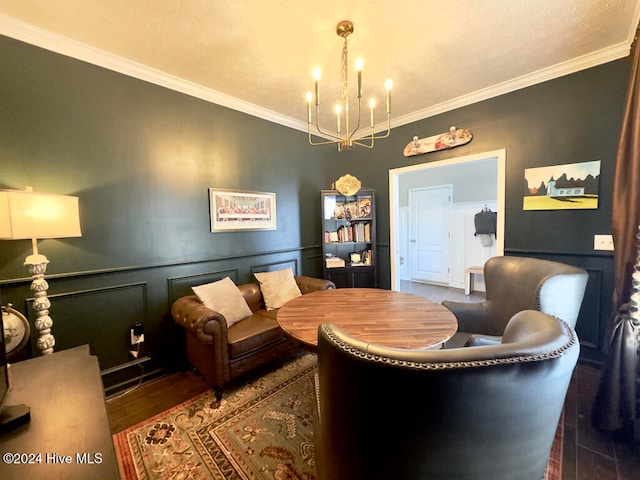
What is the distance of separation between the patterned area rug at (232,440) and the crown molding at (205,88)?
103 inches

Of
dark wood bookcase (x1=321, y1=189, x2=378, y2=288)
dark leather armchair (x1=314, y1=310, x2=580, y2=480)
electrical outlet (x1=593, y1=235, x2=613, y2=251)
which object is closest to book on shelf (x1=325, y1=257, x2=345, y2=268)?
dark wood bookcase (x1=321, y1=189, x2=378, y2=288)

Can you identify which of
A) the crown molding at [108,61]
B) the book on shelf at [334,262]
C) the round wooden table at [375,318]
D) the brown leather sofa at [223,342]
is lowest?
the brown leather sofa at [223,342]

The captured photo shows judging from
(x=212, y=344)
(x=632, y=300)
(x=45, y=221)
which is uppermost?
(x=45, y=221)

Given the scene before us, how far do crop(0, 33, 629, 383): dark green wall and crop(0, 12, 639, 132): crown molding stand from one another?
5 centimetres

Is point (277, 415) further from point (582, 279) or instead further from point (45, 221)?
point (582, 279)

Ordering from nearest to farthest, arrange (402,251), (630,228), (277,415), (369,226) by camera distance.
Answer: (630,228) < (277,415) < (369,226) < (402,251)

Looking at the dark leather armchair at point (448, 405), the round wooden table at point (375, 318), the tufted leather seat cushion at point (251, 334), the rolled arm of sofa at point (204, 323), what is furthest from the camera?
the tufted leather seat cushion at point (251, 334)

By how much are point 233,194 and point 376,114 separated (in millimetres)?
2029

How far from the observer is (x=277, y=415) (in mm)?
1790

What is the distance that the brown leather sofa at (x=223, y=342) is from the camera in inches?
74.3

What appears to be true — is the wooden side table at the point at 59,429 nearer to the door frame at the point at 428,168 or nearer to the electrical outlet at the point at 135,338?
the electrical outlet at the point at 135,338

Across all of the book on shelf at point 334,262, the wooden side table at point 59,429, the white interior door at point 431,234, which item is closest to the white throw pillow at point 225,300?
Result: the wooden side table at point 59,429

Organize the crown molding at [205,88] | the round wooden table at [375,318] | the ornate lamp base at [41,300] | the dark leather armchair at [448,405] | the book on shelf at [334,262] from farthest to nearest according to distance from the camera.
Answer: the book on shelf at [334,262] → the crown molding at [205,88] → the ornate lamp base at [41,300] → the round wooden table at [375,318] → the dark leather armchair at [448,405]

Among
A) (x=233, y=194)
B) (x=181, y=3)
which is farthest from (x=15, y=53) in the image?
(x=233, y=194)
